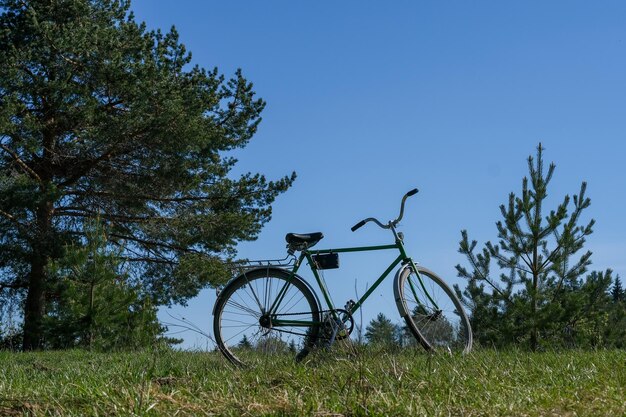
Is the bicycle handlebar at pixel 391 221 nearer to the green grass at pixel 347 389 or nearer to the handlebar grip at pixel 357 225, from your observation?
the handlebar grip at pixel 357 225

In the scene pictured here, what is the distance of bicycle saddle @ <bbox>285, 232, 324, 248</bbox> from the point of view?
6914 millimetres

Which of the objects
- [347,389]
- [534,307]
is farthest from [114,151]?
[347,389]

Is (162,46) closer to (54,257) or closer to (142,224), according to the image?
(142,224)

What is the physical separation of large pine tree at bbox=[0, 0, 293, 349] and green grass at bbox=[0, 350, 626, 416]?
12.8 meters

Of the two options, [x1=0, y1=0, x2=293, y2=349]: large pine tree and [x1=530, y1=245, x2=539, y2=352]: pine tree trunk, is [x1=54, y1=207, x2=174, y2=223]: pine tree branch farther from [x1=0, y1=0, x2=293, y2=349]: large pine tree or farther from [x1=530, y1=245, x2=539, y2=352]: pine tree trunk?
[x1=530, y1=245, x2=539, y2=352]: pine tree trunk

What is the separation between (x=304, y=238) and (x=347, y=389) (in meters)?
2.38

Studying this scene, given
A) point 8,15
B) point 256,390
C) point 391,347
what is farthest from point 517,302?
point 8,15

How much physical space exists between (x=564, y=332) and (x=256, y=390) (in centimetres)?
1050

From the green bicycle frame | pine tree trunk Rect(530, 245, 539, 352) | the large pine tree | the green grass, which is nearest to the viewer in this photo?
the green grass

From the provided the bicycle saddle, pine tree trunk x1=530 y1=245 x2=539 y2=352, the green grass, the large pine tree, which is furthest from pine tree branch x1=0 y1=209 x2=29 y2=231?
the bicycle saddle

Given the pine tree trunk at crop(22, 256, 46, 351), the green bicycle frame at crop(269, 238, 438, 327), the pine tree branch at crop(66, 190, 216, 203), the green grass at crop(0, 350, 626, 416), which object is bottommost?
the green grass at crop(0, 350, 626, 416)

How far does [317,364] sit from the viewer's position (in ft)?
19.4

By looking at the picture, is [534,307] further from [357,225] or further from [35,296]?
[35,296]

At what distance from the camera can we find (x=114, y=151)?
19.3 m
